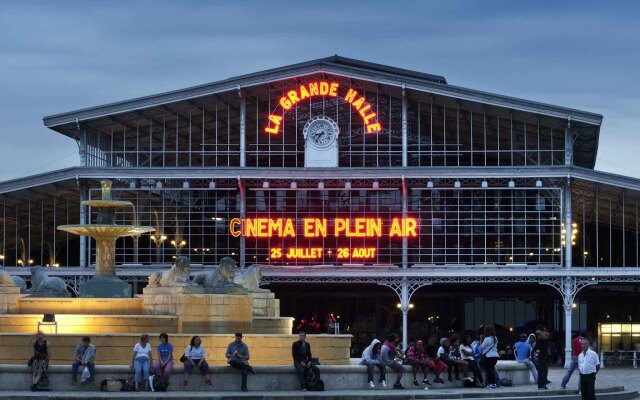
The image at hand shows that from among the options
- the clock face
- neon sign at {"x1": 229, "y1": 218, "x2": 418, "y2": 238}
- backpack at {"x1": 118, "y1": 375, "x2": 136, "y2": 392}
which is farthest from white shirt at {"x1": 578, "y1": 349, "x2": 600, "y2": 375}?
the clock face

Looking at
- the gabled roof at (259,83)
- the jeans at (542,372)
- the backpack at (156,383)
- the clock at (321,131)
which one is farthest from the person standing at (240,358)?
the clock at (321,131)

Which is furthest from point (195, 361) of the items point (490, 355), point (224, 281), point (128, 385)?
point (490, 355)

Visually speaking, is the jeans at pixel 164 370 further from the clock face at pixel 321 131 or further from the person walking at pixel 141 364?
the clock face at pixel 321 131

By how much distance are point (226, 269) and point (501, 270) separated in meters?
27.9

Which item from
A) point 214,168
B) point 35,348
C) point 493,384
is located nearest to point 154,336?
point 35,348

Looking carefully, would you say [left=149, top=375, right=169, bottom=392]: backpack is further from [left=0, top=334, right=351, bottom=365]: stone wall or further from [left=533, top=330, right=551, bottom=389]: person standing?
[left=533, top=330, right=551, bottom=389]: person standing

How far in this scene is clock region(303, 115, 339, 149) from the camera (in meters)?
65.4

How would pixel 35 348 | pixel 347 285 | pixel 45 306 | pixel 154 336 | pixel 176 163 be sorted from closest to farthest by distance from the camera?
pixel 35 348, pixel 154 336, pixel 45 306, pixel 176 163, pixel 347 285

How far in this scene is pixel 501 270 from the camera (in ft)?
206

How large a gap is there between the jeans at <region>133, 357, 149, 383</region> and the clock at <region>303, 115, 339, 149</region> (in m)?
36.1

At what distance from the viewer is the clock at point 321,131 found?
65438 mm

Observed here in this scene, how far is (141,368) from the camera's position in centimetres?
2991

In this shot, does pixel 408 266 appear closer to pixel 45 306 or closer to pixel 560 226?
pixel 560 226

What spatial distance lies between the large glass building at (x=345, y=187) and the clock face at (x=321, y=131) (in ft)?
0.22
